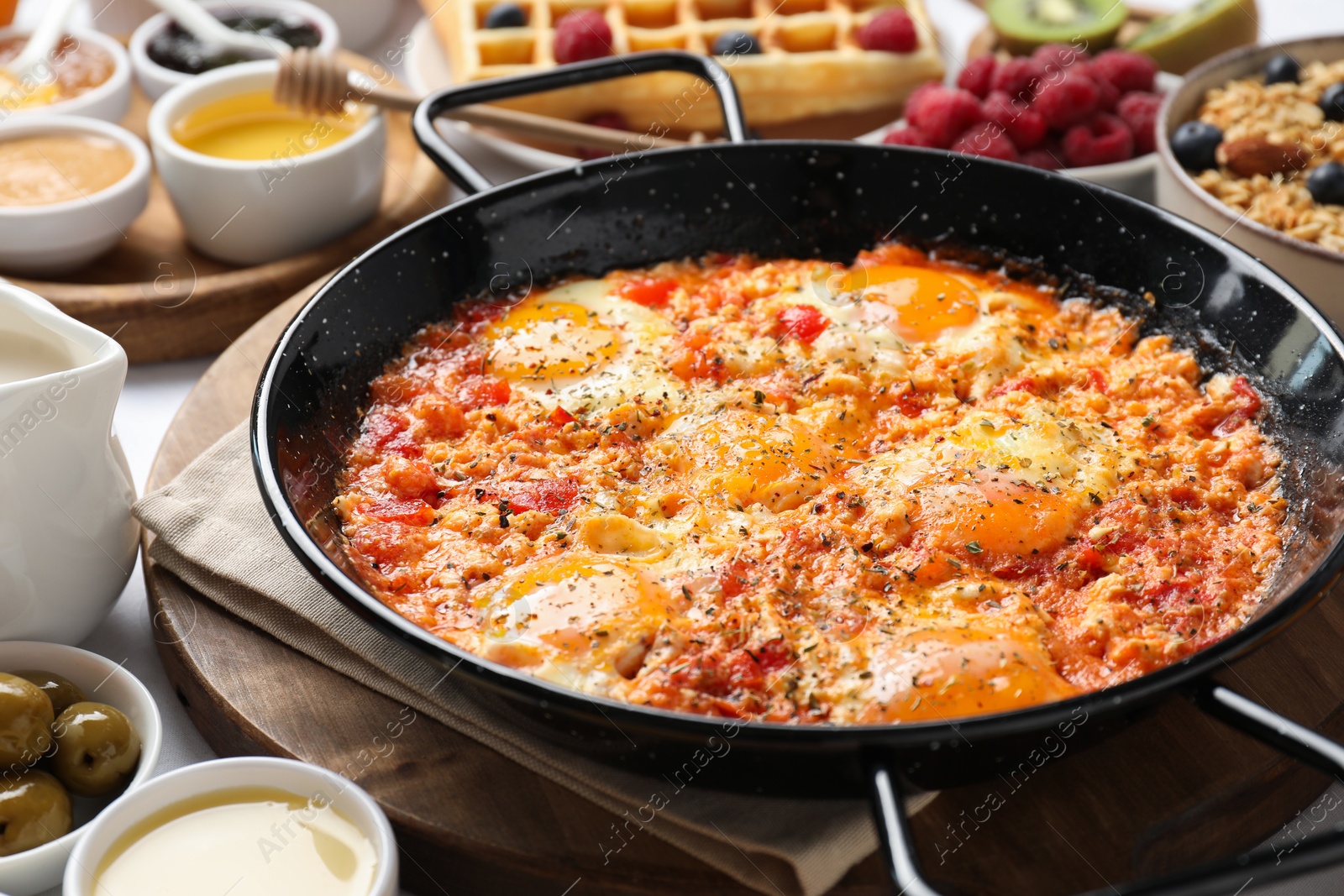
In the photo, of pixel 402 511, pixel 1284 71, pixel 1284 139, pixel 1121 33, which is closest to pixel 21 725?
pixel 402 511

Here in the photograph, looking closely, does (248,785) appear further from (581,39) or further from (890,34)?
(890,34)

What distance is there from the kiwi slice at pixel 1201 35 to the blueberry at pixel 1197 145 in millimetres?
1128

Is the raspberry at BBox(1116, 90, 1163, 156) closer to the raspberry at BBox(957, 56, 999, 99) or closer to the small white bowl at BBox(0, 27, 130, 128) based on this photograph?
the raspberry at BBox(957, 56, 999, 99)

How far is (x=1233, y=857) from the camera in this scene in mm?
1914

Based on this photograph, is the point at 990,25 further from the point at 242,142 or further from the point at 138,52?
the point at 138,52

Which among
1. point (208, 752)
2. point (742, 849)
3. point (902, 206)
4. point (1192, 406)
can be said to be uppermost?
point (902, 206)

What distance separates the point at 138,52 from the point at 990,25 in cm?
341

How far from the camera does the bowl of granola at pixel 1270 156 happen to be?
3582 mm

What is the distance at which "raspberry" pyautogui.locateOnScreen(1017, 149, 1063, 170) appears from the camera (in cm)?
437

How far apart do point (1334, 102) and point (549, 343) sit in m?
2.71

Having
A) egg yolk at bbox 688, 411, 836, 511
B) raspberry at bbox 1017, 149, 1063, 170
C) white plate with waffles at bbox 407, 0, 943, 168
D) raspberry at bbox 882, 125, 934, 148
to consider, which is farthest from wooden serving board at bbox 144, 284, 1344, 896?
white plate with waffles at bbox 407, 0, 943, 168

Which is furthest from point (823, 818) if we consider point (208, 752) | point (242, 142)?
point (242, 142)

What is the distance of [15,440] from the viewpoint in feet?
8.40

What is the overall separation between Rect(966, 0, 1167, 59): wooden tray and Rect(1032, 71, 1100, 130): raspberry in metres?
0.79
